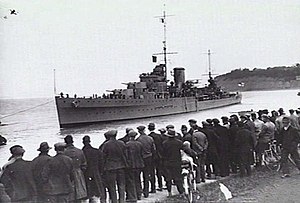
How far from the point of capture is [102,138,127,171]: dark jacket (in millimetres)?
6449

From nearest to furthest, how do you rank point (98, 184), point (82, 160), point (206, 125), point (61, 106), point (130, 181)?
point (82, 160) < point (98, 184) < point (130, 181) < point (206, 125) < point (61, 106)

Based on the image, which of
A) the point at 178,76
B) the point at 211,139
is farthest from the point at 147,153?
the point at 178,76

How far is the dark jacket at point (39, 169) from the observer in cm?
541

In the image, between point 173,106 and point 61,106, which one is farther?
point 173,106

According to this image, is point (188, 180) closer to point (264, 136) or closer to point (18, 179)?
point (18, 179)

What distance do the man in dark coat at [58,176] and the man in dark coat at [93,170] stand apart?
62 cm

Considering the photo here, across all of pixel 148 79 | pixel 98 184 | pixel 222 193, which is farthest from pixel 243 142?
pixel 148 79

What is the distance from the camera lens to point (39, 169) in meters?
5.41

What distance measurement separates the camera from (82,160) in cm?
590

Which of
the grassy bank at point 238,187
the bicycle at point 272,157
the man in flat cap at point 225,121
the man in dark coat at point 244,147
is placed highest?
the man in flat cap at point 225,121

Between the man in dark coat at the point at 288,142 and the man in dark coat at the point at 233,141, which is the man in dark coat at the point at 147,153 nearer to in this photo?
the man in dark coat at the point at 233,141

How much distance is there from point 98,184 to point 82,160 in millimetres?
633

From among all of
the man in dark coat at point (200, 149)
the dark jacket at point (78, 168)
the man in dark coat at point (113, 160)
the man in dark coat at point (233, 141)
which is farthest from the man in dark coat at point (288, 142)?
the dark jacket at point (78, 168)

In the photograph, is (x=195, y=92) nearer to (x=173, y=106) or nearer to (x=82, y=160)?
(x=173, y=106)
